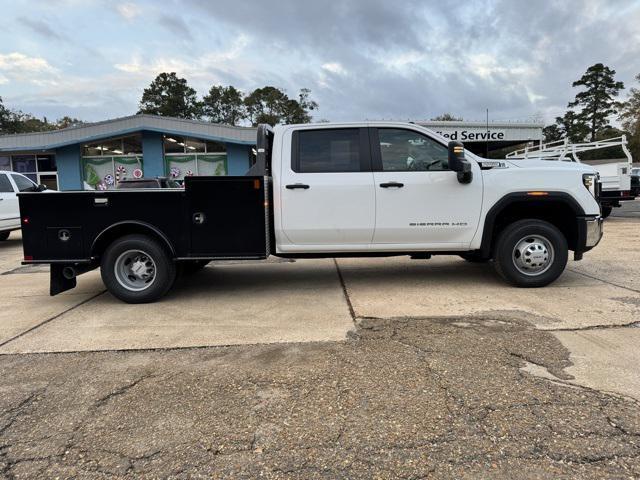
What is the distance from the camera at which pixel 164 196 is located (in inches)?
222

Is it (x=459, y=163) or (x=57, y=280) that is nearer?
(x=459, y=163)

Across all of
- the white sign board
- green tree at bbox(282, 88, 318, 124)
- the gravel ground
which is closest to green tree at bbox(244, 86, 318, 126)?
green tree at bbox(282, 88, 318, 124)

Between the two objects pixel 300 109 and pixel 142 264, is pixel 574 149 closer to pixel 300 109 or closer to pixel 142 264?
pixel 142 264

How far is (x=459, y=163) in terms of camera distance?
223 inches

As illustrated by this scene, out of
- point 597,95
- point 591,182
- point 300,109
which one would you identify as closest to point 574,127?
point 597,95

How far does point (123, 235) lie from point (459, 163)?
4.16 m

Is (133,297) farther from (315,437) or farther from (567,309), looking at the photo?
(567,309)

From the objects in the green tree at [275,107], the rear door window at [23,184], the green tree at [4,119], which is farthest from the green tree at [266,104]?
the rear door window at [23,184]

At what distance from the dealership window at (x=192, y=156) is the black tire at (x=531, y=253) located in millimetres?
19170

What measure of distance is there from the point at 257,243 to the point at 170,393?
8.47 ft

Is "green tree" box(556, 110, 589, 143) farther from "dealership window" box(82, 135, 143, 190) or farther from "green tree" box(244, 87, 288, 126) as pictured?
"dealership window" box(82, 135, 143, 190)

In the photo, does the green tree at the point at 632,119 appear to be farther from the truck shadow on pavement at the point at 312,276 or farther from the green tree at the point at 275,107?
the truck shadow on pavement at the point at 312,276

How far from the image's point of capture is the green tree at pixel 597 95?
73875 mm

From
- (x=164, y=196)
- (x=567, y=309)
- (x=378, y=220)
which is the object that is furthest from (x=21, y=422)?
(x=567, y=309)
